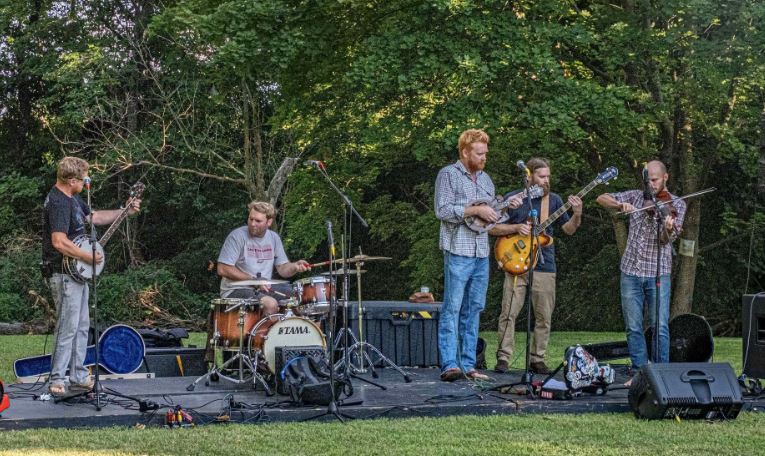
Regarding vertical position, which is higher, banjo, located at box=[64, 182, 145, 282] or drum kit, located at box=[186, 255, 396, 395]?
banjo, located at box=[64, 182, 145, 282]

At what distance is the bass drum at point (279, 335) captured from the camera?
26.0ft

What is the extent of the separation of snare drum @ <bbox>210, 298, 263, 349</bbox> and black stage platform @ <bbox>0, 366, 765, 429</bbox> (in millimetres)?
395

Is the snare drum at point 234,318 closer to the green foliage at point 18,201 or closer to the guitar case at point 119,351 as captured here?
Result: the guitar case at point 119,351

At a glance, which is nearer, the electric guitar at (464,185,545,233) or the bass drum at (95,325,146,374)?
the electric guitar at (464,185,545,233)

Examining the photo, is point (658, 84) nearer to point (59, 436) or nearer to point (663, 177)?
point (663, 177)

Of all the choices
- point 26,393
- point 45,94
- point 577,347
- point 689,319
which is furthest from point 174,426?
point 45,94

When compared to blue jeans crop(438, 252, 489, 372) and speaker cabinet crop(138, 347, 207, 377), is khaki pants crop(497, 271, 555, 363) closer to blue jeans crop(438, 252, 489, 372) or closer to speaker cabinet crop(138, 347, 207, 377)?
blue jeans crop(438, 252, 489, 372)

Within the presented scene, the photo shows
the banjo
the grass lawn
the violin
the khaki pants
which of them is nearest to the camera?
the grass lawn

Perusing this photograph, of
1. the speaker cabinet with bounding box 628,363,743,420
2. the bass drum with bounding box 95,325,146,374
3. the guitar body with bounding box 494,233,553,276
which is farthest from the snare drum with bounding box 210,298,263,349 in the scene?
the speaker cabinet with bounding box 628,363,743,420

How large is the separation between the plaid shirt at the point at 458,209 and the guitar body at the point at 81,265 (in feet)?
A: 8.31

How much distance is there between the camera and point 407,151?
19.2 meters

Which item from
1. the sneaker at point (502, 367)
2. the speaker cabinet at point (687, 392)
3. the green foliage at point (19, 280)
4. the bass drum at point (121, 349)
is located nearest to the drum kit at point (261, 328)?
the bass drum at point (121, 349)

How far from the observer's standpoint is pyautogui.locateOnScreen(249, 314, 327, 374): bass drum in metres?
7.91

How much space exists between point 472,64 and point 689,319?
638 cm
